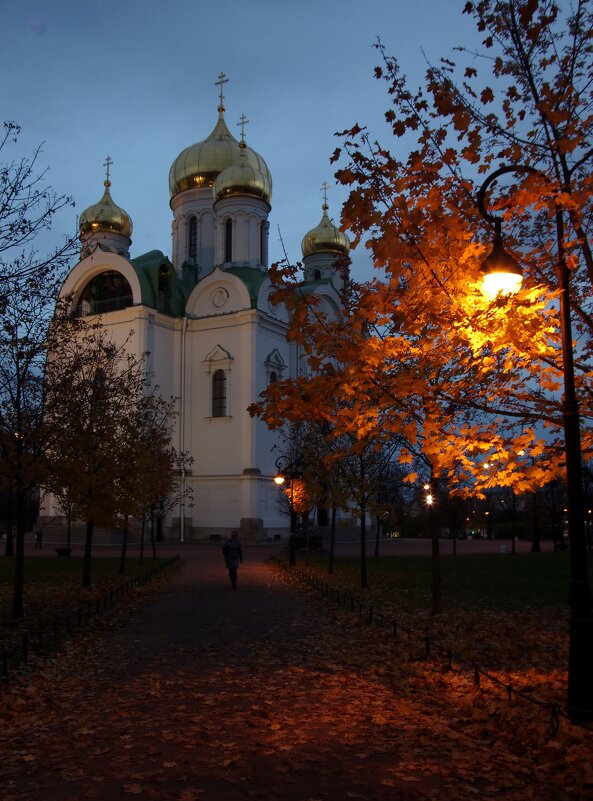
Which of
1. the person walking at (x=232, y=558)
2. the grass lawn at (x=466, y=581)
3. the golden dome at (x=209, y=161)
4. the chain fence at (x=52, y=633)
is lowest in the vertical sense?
the grass lawn at (x=466, y=581)

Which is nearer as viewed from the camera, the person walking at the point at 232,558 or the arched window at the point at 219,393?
the person walking at the point at 232,558

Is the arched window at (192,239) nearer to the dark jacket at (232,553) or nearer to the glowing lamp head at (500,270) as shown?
the dark jacket at (232,553)

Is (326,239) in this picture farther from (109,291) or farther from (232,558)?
(232,558)

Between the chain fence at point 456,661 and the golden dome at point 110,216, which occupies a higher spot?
the golden dome at point 110,216

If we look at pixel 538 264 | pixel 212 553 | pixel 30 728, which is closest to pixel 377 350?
pixel 538 264

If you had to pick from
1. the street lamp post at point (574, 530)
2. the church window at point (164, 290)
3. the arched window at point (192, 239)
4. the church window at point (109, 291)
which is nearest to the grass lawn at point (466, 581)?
the street lamp post at point (574, 530)

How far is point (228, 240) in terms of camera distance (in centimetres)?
5138

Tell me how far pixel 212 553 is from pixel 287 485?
9.05m

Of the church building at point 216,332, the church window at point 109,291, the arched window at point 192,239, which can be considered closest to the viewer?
the church building at point 216,332

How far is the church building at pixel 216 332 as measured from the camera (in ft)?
147

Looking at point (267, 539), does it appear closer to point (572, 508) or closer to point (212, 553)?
point (212, 553)

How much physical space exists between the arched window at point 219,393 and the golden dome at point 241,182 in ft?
40.9

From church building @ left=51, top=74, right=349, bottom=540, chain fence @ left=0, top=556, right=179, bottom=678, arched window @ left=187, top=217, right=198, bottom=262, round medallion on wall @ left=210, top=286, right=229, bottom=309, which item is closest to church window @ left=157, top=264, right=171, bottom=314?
church building @ left=51, top=74, right=349, bottom=540

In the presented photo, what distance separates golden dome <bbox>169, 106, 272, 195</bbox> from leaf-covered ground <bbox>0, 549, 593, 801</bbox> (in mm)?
46396
